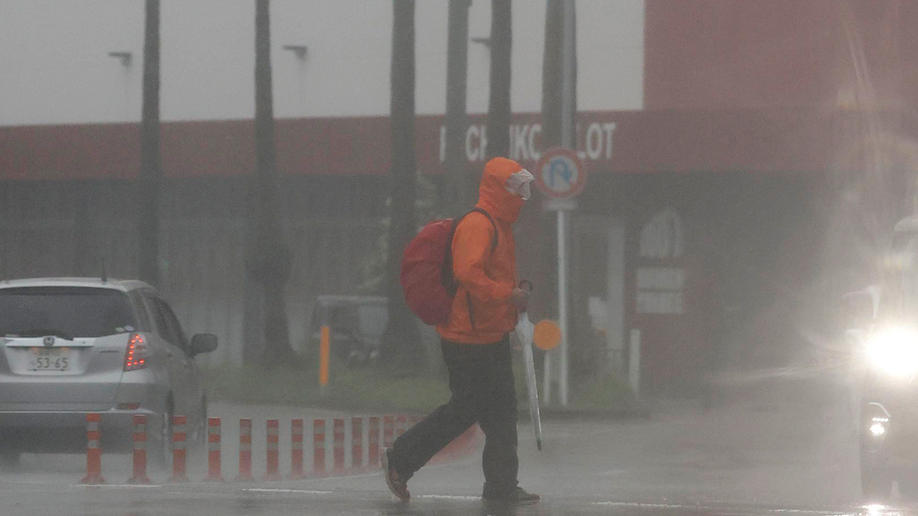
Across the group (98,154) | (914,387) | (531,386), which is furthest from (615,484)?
(98,154)

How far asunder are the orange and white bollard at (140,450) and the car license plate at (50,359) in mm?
871

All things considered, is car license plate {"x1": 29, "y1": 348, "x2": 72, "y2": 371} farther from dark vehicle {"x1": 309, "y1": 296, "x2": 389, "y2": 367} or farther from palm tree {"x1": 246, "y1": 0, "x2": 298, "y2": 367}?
dark vehicle {"x1": 309, "y1": 296, "x2": 389, "y2": 367}

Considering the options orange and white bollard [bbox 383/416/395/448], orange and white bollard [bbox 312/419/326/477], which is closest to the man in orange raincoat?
orange and white bollard [bbox 312/419/326/477]

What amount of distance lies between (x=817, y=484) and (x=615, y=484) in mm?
1336

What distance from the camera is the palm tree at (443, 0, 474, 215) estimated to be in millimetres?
28266

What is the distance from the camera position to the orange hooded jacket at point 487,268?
9.30 m

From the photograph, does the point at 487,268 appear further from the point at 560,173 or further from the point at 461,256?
the point at 560,173

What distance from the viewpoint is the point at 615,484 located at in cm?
1269

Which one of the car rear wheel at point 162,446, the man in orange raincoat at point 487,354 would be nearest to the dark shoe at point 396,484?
the man in orange raincoat at point 487,354

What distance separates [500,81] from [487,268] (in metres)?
15.2

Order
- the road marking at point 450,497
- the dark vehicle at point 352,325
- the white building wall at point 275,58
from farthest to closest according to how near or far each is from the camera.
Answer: the white building wall at point 275,58 → the dark vehicle at point 352,325 → the road marking at point 450,497

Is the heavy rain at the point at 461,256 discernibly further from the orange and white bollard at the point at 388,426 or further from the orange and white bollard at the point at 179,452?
the orange and white bollard at the point at 388,426

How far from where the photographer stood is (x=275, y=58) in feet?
120

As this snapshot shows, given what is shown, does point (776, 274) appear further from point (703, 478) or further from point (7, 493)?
point (7, 493)
